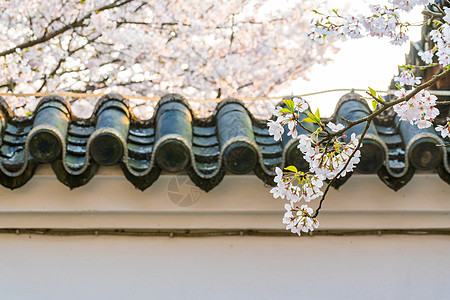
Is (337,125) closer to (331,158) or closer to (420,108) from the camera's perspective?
(331,158)

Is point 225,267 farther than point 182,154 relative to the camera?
Yes

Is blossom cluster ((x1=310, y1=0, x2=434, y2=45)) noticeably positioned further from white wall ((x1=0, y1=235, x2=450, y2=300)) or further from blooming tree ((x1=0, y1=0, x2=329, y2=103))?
blooming tree ((x1=0, y1=0, x2=329, y2=103))

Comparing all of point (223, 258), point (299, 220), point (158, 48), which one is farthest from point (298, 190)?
point (158, 48)

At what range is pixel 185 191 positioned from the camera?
3416mm

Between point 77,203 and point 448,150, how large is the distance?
184 centimetres

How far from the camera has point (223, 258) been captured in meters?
3.62

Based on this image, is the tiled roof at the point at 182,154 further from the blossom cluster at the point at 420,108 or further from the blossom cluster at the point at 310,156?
the blossom cluster at the point at 420,108

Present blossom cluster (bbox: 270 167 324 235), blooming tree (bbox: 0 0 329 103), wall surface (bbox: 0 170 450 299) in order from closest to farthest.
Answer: blossom cluster (bbox: 270 167 324 235) < wall surface (bbox: 0 170 450 299) < blooming tree (bbox: 0 0 329 103)

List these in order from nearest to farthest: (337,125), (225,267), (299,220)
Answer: (337,125)
(299,220)
(225,267)

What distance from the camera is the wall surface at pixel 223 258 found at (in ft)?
11.7

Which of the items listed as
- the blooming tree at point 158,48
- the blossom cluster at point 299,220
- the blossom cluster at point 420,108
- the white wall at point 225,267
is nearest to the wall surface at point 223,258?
the white wall at point 225,267

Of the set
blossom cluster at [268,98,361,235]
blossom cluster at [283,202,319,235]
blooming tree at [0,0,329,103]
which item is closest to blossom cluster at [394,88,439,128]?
blossom cluster at [268,98,361,235]

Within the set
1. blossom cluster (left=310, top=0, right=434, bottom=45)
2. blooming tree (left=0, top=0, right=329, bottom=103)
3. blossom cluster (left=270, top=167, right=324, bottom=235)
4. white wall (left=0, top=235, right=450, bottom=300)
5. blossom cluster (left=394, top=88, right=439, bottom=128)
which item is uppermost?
blooming tree (left=0, top=0, right=329, bottom=103)

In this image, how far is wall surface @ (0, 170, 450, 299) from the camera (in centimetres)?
358
